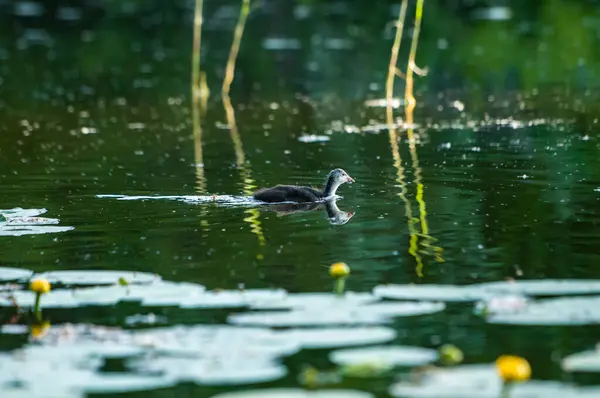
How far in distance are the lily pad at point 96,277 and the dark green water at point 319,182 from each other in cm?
28

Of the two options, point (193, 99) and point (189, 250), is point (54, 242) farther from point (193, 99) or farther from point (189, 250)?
point (193, 99)

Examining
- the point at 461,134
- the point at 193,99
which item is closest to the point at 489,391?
the point at 461,134

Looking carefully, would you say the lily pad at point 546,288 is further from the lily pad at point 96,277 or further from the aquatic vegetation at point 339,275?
the lily pad at point 96,277

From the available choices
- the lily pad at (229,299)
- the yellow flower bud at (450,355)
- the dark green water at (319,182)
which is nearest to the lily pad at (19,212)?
the dark green water at (319,182)

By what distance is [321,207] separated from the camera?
13.1 meters

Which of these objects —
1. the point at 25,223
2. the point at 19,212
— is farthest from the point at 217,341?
the point at 19,212

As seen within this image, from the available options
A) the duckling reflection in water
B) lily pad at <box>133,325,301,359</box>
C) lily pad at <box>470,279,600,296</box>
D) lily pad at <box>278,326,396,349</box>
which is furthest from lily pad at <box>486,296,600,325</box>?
the duckling reflection in water

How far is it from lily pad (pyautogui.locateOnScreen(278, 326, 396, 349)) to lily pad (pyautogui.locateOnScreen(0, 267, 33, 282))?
9.21 feet

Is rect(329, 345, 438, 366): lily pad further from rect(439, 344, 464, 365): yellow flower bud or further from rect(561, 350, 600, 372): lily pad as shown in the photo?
rect(561, 350, 600, 372): lily pad

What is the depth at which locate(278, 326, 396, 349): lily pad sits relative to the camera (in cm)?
718

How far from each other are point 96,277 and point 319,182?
5859 mm

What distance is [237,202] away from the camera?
13.1 meters

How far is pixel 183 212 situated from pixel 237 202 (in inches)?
30.1

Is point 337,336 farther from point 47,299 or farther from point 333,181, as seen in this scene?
point 333,181
